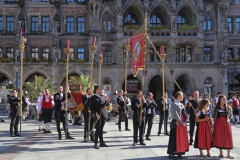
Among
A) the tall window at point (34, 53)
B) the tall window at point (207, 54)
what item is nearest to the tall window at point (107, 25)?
the tall window at point (34, 53)

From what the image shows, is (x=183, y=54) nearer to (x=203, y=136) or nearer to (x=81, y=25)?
(x=81, y=25)

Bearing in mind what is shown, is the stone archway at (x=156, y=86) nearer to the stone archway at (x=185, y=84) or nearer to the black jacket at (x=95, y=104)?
the stone archway at (x=185, y=84)

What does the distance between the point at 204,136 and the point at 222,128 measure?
0.52 m

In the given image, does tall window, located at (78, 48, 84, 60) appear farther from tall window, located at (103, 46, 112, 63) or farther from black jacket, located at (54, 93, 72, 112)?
black jacket, located at (54, 93, 72, 112)

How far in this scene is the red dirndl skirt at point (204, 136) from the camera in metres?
9.40

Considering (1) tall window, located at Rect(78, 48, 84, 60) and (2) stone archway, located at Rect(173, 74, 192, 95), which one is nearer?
(1) tall window, located at Rect(78, 48, 84, 60)

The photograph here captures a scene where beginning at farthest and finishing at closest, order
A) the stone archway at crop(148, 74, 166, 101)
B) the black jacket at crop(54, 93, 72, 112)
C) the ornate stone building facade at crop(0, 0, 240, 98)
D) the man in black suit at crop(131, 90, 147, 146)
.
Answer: the stone archway at crop(148, 74, 166, 101) → the ornate stone building facade at crop(0, 0, 240, 98) → the black jacket at crop(54, 93, 72, 112) → the man in black suit at crop(131, 90, 147, 146)

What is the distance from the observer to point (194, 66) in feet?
114

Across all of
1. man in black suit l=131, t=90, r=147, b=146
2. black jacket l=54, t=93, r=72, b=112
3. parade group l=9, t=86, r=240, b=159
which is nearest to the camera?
parade group l=9, t=86, r=240, b=159

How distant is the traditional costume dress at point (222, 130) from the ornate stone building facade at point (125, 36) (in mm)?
24795

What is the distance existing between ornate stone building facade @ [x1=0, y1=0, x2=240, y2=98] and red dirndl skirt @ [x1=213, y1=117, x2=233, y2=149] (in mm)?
24895

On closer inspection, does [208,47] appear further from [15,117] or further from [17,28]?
[15,117]

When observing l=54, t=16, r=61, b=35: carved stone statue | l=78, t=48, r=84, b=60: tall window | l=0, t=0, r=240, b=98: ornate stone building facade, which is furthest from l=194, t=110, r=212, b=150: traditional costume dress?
l=54, t=16, r=61, b=35: carved stone statue

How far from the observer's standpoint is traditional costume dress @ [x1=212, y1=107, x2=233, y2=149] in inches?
368
